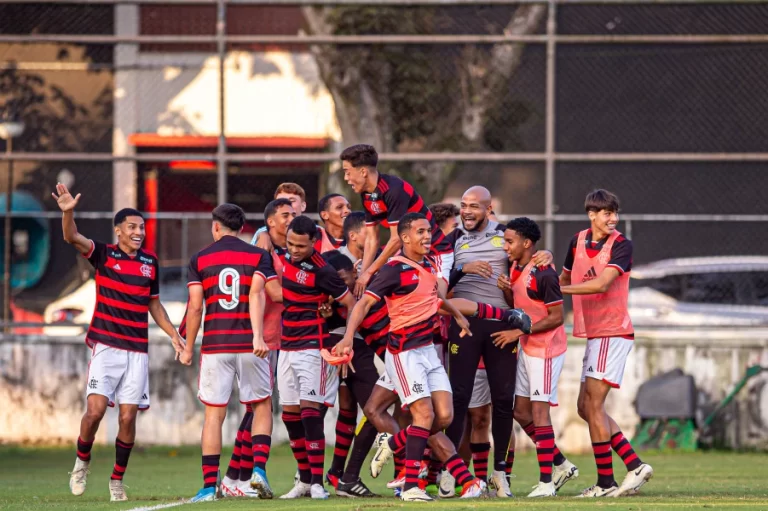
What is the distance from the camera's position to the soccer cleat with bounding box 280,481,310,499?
32.6 feet

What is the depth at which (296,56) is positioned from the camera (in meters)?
15.7

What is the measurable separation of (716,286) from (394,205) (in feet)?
21.7

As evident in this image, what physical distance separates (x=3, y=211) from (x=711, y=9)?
887 centimetres

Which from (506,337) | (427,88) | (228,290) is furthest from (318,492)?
(427,88)

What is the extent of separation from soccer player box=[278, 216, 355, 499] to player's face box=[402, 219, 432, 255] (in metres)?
0.72

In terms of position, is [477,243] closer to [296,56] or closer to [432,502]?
[432,502]

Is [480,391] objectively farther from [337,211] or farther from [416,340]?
[337,211]

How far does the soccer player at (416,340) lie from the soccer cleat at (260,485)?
112 cm

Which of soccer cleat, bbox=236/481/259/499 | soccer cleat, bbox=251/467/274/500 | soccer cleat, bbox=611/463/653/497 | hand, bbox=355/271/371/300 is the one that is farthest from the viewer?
soccer cleat, bbox=236/481/259/499

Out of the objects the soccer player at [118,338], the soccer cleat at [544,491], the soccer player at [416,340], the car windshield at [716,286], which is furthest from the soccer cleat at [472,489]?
the car windshield at [716,286]

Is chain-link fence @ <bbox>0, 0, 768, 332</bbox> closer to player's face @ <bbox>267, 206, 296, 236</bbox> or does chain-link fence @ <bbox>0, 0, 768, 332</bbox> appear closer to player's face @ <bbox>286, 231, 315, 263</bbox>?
player's face @ <bbox>267, 206, 296, 236</bbox>

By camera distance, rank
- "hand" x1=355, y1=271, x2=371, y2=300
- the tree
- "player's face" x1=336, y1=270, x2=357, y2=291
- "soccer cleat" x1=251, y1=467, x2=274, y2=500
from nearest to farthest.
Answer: "soccer cleat" x1=251, y1=467, x2=274, y2=500 → "hand" x1=355, y1=271, x2=371, y2=300 → "player's face" x1=336, y1=270, x2=357, y2=291 → the tree

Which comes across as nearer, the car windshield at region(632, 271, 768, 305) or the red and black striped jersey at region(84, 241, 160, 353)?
the red and black striped jersey at region(84, 241, 160, 353)

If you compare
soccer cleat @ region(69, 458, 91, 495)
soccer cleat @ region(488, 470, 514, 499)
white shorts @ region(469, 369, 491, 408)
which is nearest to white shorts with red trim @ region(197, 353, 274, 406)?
soccer cleat @ region(69, 458, 91, 495)
